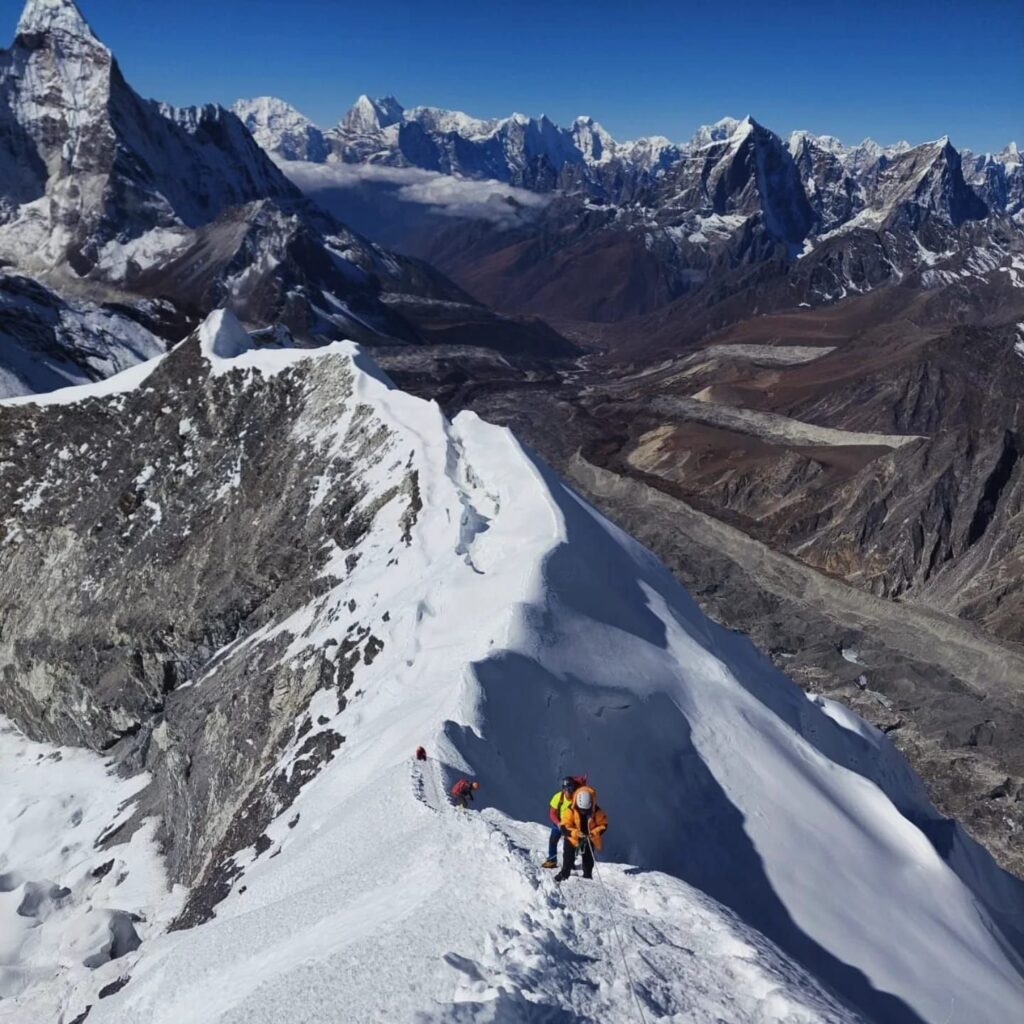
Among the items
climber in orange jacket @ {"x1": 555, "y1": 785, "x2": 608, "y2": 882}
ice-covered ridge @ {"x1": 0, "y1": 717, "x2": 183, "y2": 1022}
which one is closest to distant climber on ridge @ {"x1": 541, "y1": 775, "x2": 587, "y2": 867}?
climber in orange jacket @ {"x1": 555, "y1": 785, "x2": 608, "y2": 882}

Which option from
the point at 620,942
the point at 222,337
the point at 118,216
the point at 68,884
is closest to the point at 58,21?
the point at 118,216

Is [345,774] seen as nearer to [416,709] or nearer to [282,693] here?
[416,709]

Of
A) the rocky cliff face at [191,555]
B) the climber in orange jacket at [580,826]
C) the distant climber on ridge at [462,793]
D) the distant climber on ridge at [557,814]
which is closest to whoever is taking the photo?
the climber in orange jacket at [580,826]

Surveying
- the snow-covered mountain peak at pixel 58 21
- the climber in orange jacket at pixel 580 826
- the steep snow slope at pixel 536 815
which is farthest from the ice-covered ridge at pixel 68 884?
the snow-covered mountain peak at pixel 58 21

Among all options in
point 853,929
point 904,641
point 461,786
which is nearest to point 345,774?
point 461,786

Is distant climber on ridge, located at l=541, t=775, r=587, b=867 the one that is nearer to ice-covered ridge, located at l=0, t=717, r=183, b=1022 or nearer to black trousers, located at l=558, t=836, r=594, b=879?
black trousers, located at l=558, t=836, r=594, b=879

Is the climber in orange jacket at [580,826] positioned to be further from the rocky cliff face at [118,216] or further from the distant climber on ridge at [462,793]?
the rocky cliff face at [118,216]
